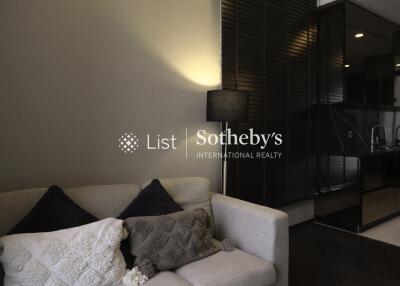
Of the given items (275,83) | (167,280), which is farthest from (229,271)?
(275,83)

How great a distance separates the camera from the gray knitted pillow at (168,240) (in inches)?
62.2

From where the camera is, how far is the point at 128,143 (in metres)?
2.26

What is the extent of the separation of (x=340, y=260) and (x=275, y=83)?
1841 millimetres

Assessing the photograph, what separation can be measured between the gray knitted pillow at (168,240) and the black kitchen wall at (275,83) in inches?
42.6

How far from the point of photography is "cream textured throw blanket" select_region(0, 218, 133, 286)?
1.30 m

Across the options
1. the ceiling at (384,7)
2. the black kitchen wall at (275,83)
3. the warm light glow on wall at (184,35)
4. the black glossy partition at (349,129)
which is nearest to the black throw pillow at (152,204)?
the black kitchen wall at (275,83)

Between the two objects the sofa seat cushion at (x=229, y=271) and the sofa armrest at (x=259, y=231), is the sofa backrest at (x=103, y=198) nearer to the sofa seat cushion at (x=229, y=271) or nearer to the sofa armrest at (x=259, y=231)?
the sofa armrest at (x=259, y=231)

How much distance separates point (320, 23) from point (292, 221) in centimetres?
244

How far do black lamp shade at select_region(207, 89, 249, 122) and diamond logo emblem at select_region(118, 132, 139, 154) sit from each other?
0.66 m

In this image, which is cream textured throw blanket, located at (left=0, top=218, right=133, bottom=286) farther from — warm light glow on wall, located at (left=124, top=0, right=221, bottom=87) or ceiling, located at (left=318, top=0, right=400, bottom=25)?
ceiling, located at (left=318, top=0, right=400, bottom=25)

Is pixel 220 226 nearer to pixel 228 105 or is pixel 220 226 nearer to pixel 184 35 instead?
pixel 228 105

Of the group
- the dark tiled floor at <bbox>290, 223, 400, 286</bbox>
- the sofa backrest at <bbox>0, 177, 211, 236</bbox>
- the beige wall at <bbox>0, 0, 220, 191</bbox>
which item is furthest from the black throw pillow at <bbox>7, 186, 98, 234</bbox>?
the dark tiled floor at <bbox>290, 223, 400, 286</bbox>

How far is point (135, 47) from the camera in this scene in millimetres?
2250

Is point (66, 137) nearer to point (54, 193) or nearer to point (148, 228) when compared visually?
point (54, 193)
